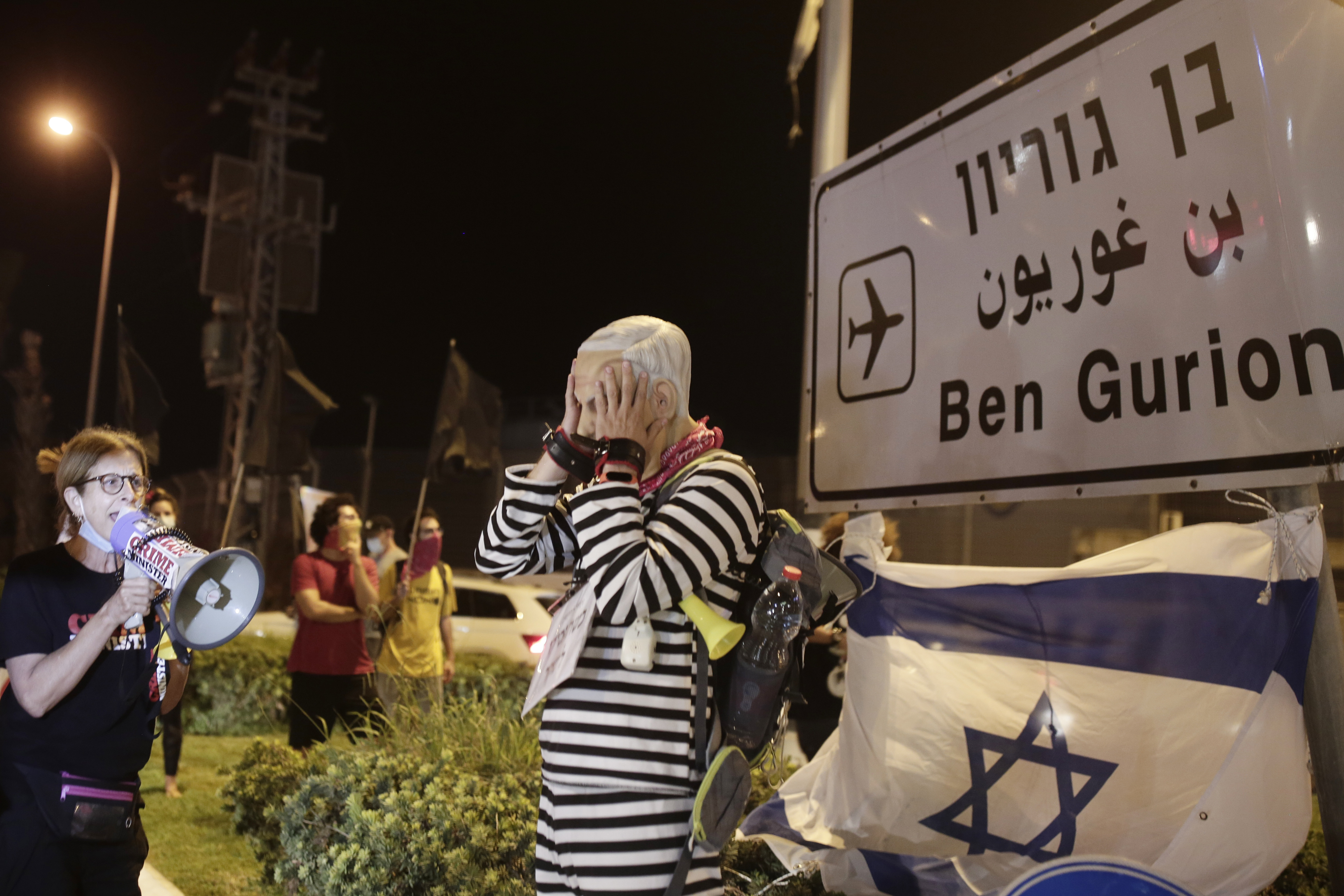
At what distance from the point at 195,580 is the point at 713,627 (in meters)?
1.23

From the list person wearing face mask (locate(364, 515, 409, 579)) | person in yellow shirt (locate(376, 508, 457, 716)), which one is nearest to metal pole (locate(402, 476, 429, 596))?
person in yellow shirt (locate(376, 508, 457, 716))

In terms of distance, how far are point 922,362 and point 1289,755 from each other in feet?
4.98

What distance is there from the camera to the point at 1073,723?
271 centimetres

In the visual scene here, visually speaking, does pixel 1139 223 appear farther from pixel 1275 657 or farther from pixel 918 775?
pixel 918 775

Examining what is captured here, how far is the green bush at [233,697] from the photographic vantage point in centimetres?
947

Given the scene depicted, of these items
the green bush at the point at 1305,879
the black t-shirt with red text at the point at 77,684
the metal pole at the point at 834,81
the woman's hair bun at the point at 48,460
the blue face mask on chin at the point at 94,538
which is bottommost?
the green bush at the point at 1305,879

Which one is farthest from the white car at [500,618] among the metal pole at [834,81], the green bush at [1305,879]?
the green bush at [1305,879]

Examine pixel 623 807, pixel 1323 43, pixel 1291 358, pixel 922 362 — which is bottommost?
pixel 623 807

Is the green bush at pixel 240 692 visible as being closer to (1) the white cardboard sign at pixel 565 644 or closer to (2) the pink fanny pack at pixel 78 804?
(2) the pink fanny pack at pixel 78 804

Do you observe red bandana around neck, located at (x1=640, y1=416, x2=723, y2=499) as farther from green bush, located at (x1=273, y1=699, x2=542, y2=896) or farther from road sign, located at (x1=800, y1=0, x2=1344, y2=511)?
green bush, located at (x1=273, y1=699, x2=542, y2=896)

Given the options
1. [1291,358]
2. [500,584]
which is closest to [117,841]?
[1291,358]

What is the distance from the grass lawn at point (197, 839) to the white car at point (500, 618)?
5.22 m

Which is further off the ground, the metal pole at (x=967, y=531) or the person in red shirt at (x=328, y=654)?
the metal pole at (x=967, y=531)

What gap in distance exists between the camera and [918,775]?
3105 millimetres
